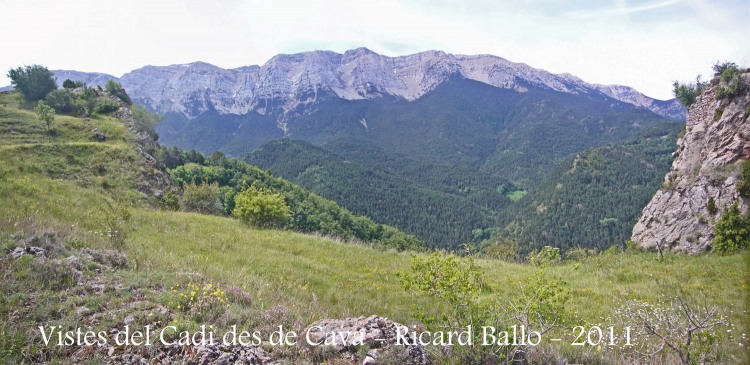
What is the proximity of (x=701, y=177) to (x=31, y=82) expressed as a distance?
77696 mm

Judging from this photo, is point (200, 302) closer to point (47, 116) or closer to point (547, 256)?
point (547, 256)

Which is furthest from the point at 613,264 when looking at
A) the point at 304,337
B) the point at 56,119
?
the point at 56,119

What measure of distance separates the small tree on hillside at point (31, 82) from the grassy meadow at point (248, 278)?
4578 cm

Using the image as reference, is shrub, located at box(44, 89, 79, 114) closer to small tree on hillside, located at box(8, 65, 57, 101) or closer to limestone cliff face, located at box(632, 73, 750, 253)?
small tree on hillside, located at box(8, 65, 57, 101)

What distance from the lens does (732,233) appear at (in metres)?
15.6

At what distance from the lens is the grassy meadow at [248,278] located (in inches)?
212

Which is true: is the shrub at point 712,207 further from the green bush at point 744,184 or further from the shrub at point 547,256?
the shrub at point 547,256

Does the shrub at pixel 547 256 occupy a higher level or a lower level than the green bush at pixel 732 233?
lower

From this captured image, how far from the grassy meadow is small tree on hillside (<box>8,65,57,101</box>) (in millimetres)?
45779

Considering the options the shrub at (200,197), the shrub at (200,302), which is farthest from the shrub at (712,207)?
the shrub at (200,197)

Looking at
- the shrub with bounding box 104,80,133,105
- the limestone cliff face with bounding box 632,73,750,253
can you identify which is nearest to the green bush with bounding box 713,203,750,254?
the limestone cliff face with bounding box 632,73,750,253

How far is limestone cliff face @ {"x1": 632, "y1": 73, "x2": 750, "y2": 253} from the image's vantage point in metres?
21.5

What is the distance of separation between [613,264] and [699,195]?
1623 cm

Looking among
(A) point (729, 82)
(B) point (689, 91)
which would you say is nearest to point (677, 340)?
(A) point (729, 82)
